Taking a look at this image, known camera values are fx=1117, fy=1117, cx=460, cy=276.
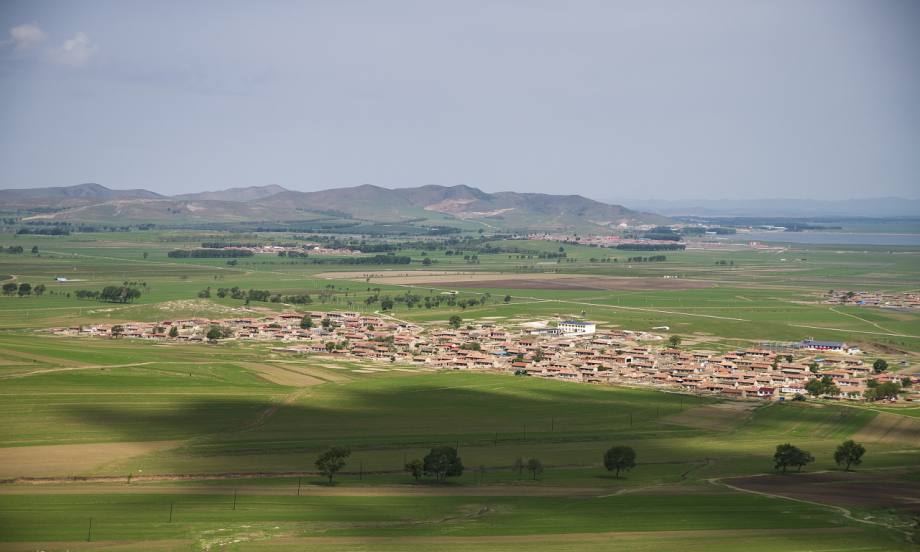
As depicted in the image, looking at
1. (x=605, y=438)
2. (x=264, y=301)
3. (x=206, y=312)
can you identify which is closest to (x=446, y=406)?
(x=605, y=438)

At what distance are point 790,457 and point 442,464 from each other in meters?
14.0

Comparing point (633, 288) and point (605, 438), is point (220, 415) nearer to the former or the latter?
point (605, 438)

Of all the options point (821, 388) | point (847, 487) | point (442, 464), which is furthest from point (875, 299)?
point (442, 464)

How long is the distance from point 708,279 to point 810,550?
117539 mm

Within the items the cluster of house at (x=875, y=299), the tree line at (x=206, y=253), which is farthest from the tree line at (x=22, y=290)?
the cluster of house at (x=875, y=299)

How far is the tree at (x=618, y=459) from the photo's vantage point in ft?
144

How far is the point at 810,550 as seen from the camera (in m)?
33.4

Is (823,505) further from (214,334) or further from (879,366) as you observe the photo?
(214,334)

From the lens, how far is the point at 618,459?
4381 cm

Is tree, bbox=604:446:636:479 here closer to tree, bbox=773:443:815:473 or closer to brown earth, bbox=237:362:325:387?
tree, bbox=773:443:815:473

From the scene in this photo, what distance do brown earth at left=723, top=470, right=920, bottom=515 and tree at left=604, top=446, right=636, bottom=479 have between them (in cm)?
374

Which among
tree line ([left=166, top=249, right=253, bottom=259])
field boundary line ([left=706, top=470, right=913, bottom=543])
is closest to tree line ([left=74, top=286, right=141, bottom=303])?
tree line ([left=166, top=249, right=253, bottom=259])

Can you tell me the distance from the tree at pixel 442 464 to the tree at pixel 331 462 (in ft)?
10.5

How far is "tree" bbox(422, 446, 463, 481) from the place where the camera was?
4253 cm
